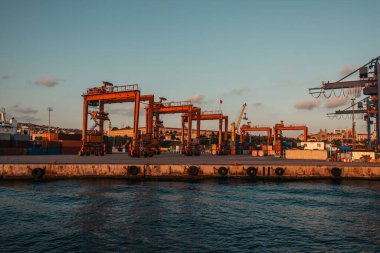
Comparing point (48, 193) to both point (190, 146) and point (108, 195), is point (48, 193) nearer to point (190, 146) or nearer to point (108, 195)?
point (108, 195)

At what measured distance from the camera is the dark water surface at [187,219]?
13320 millimetres

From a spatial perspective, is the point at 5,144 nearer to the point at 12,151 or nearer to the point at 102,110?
the point at 12,151

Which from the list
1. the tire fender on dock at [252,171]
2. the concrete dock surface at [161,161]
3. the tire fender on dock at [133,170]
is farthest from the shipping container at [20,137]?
the tire fender on dock at [252,171]

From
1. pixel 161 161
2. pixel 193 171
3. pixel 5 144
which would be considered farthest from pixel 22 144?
pixel 193 171

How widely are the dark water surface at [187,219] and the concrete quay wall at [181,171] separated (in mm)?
4785

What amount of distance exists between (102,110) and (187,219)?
1936 inches

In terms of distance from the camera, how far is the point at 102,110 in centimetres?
6247

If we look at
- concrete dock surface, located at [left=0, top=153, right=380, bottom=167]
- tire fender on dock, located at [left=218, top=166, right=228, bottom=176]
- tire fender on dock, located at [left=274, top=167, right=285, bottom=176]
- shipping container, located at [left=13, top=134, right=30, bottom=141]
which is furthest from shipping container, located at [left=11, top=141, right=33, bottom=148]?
tire fender on dock, located at [left=274, top=167, right=285, bottom=176]

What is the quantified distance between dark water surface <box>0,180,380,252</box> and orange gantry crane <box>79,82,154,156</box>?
2634cm

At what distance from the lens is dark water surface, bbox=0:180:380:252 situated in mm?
13320

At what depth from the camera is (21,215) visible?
18266 mm

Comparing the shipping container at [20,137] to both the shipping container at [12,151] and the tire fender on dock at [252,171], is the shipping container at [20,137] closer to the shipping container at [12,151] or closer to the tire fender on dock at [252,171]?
the shipping container at [12,151]

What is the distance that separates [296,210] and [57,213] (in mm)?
15246

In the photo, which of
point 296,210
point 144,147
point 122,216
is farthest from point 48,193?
point 144,147
